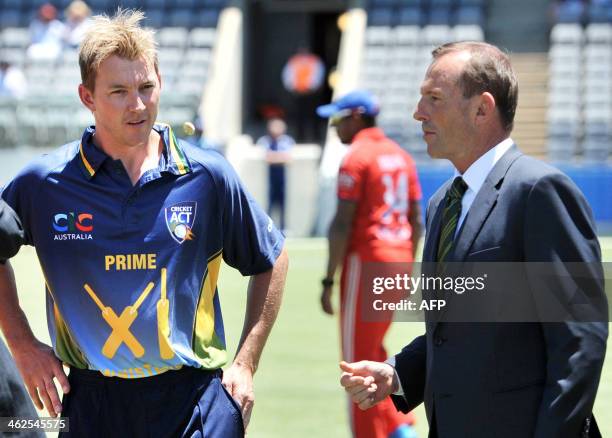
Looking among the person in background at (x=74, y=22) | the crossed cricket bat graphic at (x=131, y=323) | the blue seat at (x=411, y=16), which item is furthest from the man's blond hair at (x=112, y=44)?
the blue seat at (x=411, y=16)

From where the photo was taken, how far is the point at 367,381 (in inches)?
146

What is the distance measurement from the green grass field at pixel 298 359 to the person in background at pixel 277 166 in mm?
5296

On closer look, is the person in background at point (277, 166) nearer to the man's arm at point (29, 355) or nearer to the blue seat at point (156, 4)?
the blue seat at point (156, 4)

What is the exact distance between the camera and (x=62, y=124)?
2158 centimetres

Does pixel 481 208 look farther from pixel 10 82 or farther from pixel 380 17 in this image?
pixel 380 17

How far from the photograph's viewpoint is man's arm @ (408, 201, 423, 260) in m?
7.43

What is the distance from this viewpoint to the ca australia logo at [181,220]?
3801 millimetres

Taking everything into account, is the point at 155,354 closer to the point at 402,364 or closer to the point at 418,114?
the point at 402,364

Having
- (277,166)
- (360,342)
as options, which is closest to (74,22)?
(277,166)

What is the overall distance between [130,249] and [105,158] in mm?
337

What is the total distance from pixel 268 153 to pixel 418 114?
17.0 meters

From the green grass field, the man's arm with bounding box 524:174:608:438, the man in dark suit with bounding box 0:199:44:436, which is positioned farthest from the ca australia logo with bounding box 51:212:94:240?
the green grass field

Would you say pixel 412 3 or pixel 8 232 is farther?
pixel 412 3

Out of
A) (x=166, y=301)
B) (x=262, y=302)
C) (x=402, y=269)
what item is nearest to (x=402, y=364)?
(x=262, y=302)
